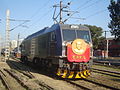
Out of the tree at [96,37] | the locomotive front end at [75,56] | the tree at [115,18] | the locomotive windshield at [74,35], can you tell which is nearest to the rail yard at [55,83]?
the locomotive front end at [75,56]

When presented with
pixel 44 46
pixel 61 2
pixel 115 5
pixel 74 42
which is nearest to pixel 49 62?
pixel 44 46

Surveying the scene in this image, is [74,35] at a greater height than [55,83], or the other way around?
[74,35]

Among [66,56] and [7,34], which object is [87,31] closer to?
[66,56]

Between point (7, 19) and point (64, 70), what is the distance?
66.1 ft

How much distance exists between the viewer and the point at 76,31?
43.2 feet

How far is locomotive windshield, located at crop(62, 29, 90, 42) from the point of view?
41.9 ft

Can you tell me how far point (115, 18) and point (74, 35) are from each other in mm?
25824

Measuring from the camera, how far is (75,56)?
1223 centimetres

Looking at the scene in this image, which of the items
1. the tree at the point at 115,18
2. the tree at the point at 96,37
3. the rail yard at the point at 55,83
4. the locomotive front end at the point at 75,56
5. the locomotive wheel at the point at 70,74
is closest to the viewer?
the rail yard at the point at 55,83

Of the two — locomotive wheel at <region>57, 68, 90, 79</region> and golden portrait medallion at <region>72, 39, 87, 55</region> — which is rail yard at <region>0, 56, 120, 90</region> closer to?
locomotive wheel at <region>57, 68, 90, 79</region>

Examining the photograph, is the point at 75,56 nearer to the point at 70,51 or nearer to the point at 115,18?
the point at 70,51

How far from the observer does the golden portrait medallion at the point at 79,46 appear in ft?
40.1

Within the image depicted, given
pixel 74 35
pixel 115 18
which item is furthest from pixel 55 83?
pixel 115 18

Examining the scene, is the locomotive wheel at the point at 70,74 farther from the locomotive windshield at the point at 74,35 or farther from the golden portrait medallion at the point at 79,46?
the locomotive windshield at the point at 74,35
